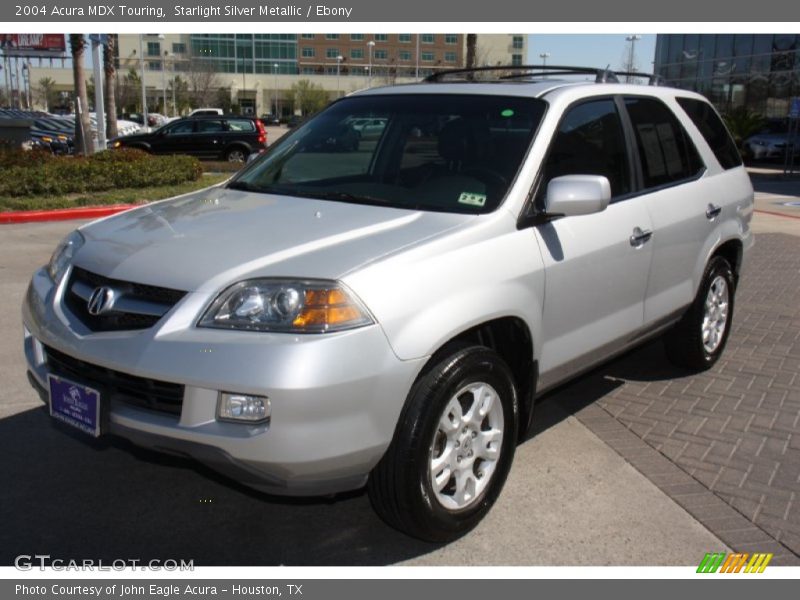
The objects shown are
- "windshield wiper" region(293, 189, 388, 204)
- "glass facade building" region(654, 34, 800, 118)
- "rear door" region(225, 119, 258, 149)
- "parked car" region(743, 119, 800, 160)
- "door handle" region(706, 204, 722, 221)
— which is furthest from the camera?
"glass facade building" region(654, 34, 800, 118)

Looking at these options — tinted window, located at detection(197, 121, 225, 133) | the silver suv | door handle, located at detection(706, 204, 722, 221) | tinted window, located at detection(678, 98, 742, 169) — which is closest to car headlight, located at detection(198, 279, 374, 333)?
the silver suv

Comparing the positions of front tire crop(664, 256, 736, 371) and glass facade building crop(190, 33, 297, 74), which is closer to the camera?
front tire crop(664, 256, 736, 371)

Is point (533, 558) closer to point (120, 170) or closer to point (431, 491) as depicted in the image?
point (431, 491)

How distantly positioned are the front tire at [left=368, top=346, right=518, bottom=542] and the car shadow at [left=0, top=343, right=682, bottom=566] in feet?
0.75

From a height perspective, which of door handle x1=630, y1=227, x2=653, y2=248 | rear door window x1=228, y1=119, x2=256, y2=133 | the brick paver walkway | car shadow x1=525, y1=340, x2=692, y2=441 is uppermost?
door handle x1=630, y1=227, x2=653, y2=248

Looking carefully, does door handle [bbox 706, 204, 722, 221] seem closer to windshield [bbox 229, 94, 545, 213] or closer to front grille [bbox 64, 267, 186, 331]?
windshield [bbox 229, 94, 545, 213]

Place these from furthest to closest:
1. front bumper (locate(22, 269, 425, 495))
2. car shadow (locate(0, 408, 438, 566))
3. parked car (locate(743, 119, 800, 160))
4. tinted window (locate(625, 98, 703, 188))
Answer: parked car (locate(743, 119, 800, 160)), tinted window (locate(625, 98, 703, 188)), car shadow (locate(0, 408, 438, 566)), front bumper (locate(22, 269, 425, 495))

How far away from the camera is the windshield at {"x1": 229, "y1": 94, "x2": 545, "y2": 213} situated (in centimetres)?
380

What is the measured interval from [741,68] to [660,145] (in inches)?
1511

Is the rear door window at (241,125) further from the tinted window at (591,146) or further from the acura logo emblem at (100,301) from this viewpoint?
the acura logo emblem at (100,301)

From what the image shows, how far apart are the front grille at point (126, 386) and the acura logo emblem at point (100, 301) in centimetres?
21

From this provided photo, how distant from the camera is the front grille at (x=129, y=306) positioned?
2977 millimetres

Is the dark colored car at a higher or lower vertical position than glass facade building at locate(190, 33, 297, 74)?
lower

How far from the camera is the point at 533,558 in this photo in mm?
3314
